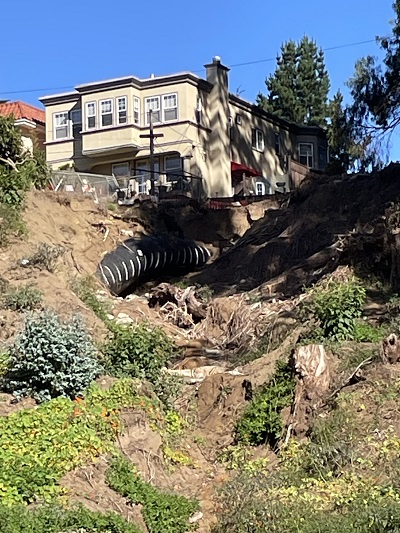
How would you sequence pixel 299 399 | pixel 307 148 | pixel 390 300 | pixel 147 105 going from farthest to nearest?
pixel 307 148
pixel 147 105
pixel 390 300
pixel 299 399

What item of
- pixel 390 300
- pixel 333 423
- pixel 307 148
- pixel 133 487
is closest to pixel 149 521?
pixel 133 487

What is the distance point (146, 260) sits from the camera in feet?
78.1

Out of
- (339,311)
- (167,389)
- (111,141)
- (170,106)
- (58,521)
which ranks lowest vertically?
(58,521)

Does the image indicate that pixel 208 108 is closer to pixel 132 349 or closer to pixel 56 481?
pixel 132 349

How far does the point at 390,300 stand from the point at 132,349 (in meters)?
5.54

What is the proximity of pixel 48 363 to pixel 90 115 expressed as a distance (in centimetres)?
3309

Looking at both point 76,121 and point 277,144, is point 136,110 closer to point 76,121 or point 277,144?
point 76,121

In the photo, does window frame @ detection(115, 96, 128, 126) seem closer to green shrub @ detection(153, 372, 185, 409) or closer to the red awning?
the red awning

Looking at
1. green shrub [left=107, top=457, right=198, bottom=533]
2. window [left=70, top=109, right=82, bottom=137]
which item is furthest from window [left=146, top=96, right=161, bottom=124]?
green shrub [left=107, top=457, right=198, bottom=533]

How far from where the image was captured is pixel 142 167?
4231cm

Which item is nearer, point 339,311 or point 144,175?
point 339,311

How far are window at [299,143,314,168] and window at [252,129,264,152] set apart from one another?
4112 mm

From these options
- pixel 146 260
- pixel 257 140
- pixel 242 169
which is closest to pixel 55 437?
pixel 146 260

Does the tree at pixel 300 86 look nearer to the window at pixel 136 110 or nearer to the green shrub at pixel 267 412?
the window at pixel 136 110
